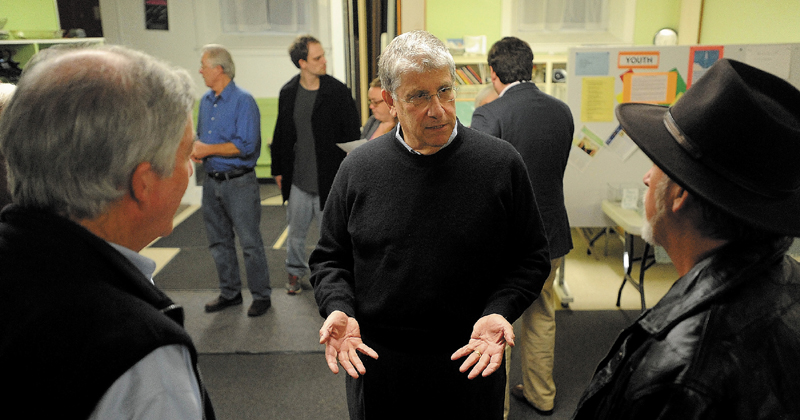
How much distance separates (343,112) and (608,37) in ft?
13.9

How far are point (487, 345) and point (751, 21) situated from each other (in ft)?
16.3

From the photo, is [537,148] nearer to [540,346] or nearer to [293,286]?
[540,346]

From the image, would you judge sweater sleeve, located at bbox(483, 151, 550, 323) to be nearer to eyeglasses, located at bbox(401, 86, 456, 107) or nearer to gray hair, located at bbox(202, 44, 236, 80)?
eyeglasses, located at bbox(401, 86, 456, 107)

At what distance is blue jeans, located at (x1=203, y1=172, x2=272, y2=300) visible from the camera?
3.44 meters

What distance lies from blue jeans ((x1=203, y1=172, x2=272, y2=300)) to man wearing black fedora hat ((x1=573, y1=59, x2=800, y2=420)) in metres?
2.82

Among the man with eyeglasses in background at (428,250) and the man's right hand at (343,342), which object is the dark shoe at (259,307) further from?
the man's right hand at (343,342)

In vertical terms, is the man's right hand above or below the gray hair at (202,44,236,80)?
below

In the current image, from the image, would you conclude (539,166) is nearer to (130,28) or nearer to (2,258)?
(2,258)

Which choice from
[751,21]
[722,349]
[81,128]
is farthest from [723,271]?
[751,21]

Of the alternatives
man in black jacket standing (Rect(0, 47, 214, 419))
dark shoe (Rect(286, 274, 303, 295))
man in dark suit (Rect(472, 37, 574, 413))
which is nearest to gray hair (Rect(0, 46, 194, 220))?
man in black jacket standing (Rect(0, 47, 214, 419))

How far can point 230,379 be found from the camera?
2920 millimetres

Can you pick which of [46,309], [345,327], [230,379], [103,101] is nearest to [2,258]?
[46,309]

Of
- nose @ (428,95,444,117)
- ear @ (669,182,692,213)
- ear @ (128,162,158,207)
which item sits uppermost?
nose @ (428,95,444,117)

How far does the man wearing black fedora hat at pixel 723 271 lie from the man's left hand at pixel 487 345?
0.33m
